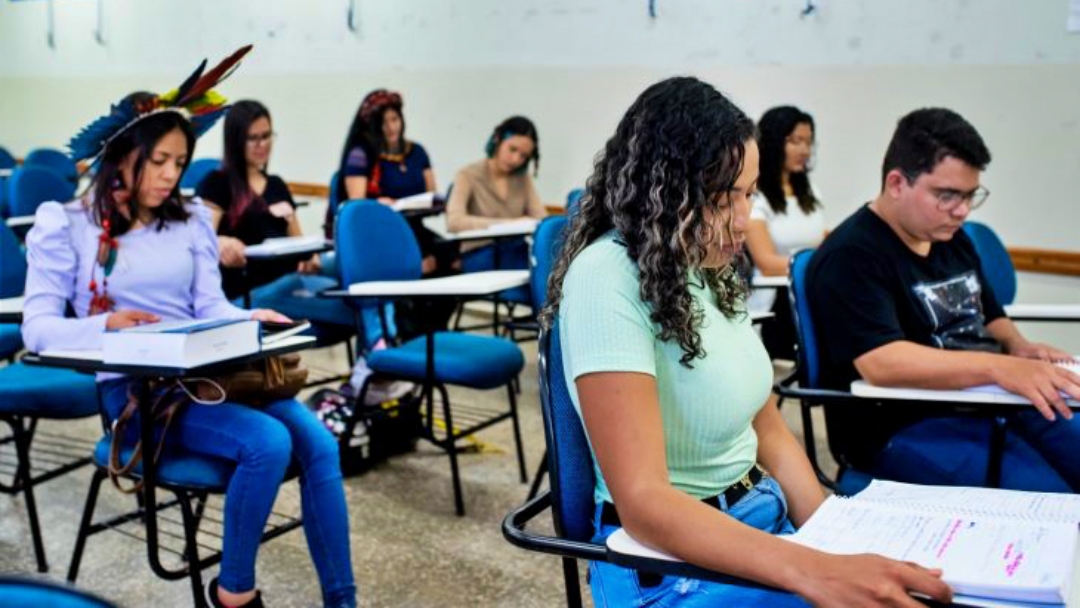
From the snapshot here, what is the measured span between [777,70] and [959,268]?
2.38 metres

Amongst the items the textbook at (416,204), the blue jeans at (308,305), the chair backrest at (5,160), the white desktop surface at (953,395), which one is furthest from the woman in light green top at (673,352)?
the chair backrest at (5,160)

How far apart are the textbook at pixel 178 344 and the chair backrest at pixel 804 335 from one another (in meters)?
1.11

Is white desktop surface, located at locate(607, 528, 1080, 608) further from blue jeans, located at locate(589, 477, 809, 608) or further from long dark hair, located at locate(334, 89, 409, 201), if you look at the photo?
long dark hair, located at locate(334, 89, 409, 201)

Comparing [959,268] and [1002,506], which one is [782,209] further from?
[1002,506]

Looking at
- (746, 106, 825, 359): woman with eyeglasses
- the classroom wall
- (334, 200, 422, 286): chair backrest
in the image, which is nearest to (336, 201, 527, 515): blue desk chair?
(334, 200, 422, 286): chair backrest

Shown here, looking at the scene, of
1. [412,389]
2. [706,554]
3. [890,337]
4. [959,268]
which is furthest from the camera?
[412,389]

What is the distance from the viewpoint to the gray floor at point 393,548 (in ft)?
8.39

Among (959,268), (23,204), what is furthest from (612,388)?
(23,204)

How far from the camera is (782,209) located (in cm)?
377

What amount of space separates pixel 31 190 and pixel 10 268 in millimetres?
1706

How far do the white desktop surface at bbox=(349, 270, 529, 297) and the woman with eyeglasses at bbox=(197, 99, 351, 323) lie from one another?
505 millimetres

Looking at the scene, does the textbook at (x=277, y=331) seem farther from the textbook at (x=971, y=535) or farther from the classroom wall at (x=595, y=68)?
the textbook at (x=971, y=535)

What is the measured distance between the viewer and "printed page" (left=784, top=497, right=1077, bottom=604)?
1.00 m

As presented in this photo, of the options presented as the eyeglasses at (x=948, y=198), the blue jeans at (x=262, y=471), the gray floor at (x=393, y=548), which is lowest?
the gray floor at (x=393, y=548)
